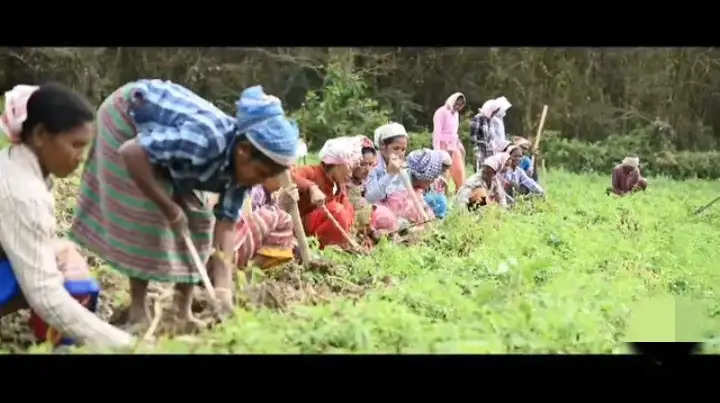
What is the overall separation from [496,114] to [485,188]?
1.75 feet

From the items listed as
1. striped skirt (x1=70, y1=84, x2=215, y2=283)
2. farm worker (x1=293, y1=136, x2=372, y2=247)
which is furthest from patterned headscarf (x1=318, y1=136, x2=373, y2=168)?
striped skirt (x1=70, y1=84, x2=215, y2=283)

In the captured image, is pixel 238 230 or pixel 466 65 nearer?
pixel 238 230

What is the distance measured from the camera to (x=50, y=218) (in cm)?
406

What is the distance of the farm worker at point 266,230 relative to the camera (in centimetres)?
452

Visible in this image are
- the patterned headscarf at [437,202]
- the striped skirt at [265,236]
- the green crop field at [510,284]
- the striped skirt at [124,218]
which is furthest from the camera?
the patterned headscarf at [437,202]

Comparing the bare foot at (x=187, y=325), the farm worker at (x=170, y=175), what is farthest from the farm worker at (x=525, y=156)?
the bare foot at (x=187, y=325)

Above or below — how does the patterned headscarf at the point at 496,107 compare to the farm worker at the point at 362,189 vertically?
above

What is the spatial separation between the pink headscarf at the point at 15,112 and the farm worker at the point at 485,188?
199cm

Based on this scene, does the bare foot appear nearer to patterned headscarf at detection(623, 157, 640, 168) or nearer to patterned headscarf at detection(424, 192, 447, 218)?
patterned headscarf at detection(424, 192, 447, 218)

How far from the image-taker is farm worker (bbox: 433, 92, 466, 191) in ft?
16.3

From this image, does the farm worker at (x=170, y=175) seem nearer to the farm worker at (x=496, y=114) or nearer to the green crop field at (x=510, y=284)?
the green crop field at (x=510, y=284)
